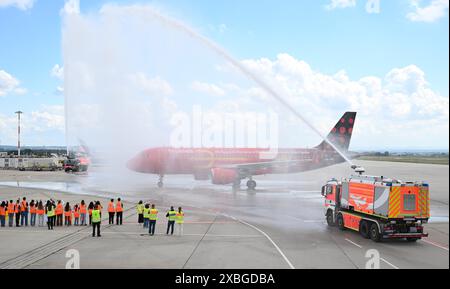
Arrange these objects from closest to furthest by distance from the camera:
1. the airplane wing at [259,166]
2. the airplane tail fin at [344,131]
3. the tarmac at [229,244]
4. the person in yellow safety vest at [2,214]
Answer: the tarmac at [229,244] → the person in yellow safety vest at [2,214] → the airplane wing at [259,166] → the airplane tail fin at [344,131]

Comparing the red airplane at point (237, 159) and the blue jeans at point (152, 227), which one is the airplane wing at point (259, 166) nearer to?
the red airplane at point (237, 159)

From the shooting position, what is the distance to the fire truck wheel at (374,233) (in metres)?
17.2

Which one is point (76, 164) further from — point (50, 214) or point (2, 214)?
point (50, 214)

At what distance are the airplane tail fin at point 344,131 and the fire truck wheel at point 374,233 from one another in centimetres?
2282

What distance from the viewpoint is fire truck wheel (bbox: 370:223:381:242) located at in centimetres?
1718

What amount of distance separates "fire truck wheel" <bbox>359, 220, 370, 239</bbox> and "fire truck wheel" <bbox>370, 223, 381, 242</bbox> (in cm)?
33

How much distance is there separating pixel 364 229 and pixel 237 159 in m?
23.7

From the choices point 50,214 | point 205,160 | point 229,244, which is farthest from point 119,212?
point 205,160

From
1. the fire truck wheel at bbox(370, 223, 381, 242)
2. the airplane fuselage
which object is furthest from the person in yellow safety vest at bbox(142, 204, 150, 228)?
the airplane fuselage

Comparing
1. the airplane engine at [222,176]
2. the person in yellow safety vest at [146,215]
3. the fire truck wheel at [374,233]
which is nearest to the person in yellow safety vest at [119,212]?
the person in yellow safety vest at [146,215]

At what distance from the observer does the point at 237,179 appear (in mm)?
38250

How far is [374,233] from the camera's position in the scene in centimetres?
1744
